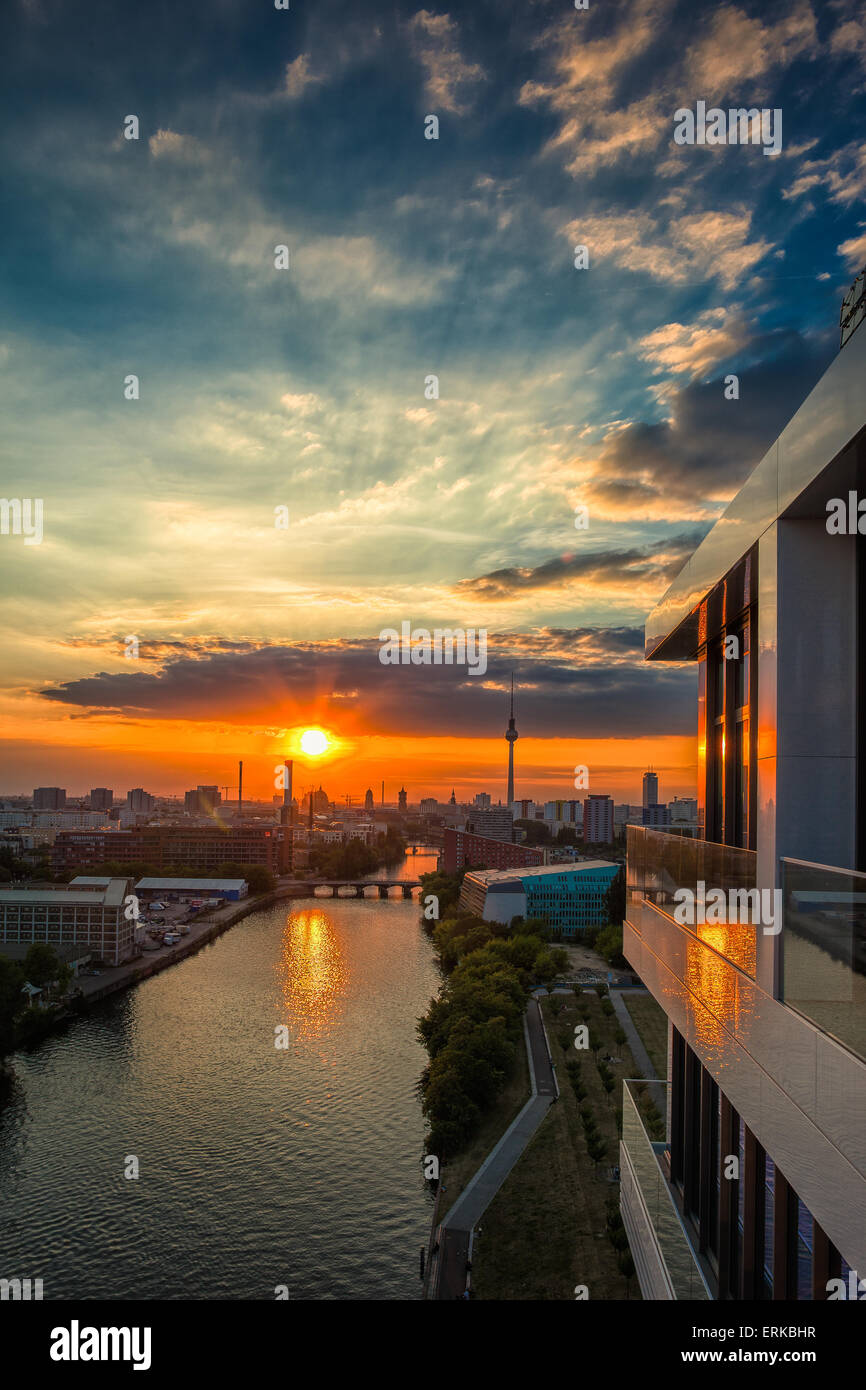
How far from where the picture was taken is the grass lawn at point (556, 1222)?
713cm

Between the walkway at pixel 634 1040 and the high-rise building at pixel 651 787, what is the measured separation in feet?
78.4

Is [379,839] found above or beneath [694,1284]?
beneath

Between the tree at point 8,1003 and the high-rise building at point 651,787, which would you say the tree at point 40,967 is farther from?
the high-rise building at point 651,787

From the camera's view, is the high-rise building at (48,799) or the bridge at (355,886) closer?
the bridge at (355,886)

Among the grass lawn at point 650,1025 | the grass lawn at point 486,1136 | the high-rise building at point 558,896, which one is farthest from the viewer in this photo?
the high-rise building at point 558,896

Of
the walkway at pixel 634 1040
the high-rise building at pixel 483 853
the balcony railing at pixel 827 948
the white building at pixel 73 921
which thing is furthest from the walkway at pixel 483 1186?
the high-rise building at pixel 483 853

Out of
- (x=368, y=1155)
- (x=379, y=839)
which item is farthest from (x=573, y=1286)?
(x=379, y=839)

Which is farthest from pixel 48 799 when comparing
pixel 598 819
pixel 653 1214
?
pixel 653 1214

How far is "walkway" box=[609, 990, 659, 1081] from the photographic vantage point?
12768 millimetres

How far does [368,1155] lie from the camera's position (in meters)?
10.2

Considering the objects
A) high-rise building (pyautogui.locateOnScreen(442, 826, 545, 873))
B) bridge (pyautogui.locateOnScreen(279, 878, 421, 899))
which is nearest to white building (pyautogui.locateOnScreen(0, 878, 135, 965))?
high-rise building (pyautogui.locateOnScreen(442, 826, 545, 873))


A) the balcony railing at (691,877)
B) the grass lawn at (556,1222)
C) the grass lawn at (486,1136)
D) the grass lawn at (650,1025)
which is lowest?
the grass lawn at (650,1025)
